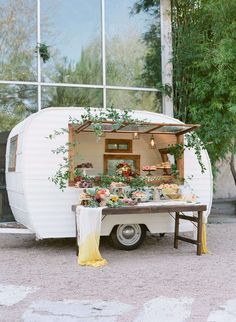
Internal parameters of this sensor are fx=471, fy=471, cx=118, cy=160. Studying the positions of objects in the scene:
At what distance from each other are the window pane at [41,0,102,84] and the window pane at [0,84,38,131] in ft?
1.73

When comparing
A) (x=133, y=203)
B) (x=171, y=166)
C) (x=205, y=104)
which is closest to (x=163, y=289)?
(x=133, y=203)

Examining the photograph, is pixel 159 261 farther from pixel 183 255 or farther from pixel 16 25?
pixel 16 25

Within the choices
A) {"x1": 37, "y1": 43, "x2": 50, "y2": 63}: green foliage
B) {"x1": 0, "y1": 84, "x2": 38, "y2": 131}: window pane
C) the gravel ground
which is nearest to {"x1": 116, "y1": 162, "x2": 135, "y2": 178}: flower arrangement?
the gravel ground

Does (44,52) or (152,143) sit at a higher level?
(44,52)

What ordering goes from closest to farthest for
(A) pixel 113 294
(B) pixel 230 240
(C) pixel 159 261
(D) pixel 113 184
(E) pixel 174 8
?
(A) pixel 113 294 < (C) pixel 159 261 < (D) pixel 113 184 < (B) pixel 230 240 < (E) pixel 174 8

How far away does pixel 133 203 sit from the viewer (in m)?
7.09

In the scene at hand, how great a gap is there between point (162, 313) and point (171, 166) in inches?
156

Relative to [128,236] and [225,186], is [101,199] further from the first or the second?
[225,186]

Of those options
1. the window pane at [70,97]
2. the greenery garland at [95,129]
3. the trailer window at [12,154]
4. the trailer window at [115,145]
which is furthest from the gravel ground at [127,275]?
the window pane at [70,97]

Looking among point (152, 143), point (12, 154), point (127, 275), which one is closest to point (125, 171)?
point (152, 143)

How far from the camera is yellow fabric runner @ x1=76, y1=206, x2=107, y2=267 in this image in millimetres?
6523

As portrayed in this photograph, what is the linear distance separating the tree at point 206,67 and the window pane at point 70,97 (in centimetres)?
152

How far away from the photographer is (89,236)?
21.4 ft

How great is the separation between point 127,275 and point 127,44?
6.80m
